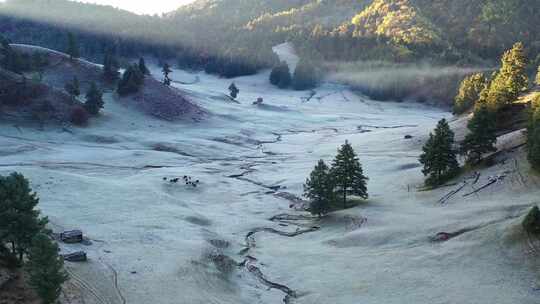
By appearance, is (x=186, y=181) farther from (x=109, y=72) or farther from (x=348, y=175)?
(x=109, y=72)

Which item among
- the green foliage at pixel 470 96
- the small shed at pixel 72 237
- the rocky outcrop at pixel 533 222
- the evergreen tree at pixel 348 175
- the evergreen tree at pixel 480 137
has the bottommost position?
the small shed at pixel 72 237

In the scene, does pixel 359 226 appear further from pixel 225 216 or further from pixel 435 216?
pixel 225 216

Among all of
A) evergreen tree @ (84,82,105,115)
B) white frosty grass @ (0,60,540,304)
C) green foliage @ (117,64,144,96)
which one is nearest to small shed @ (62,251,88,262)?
white frosty grass @ (0,60,540,304)

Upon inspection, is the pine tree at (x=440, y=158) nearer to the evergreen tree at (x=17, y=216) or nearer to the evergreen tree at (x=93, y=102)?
the evergreen tree at (x=17, y=216)

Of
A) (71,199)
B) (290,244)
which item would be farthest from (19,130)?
(290,244)

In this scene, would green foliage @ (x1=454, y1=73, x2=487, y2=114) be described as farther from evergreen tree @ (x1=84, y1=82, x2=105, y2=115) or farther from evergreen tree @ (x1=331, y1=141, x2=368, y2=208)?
evergreen tree @ (x1=84, y1=82, x2=105, y2=115)

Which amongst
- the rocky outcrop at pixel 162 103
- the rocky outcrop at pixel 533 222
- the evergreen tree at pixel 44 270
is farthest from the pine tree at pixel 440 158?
the rocky outcrop at pixel 162 103

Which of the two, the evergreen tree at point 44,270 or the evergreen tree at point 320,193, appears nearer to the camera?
the evergreen tree at point 44,270
